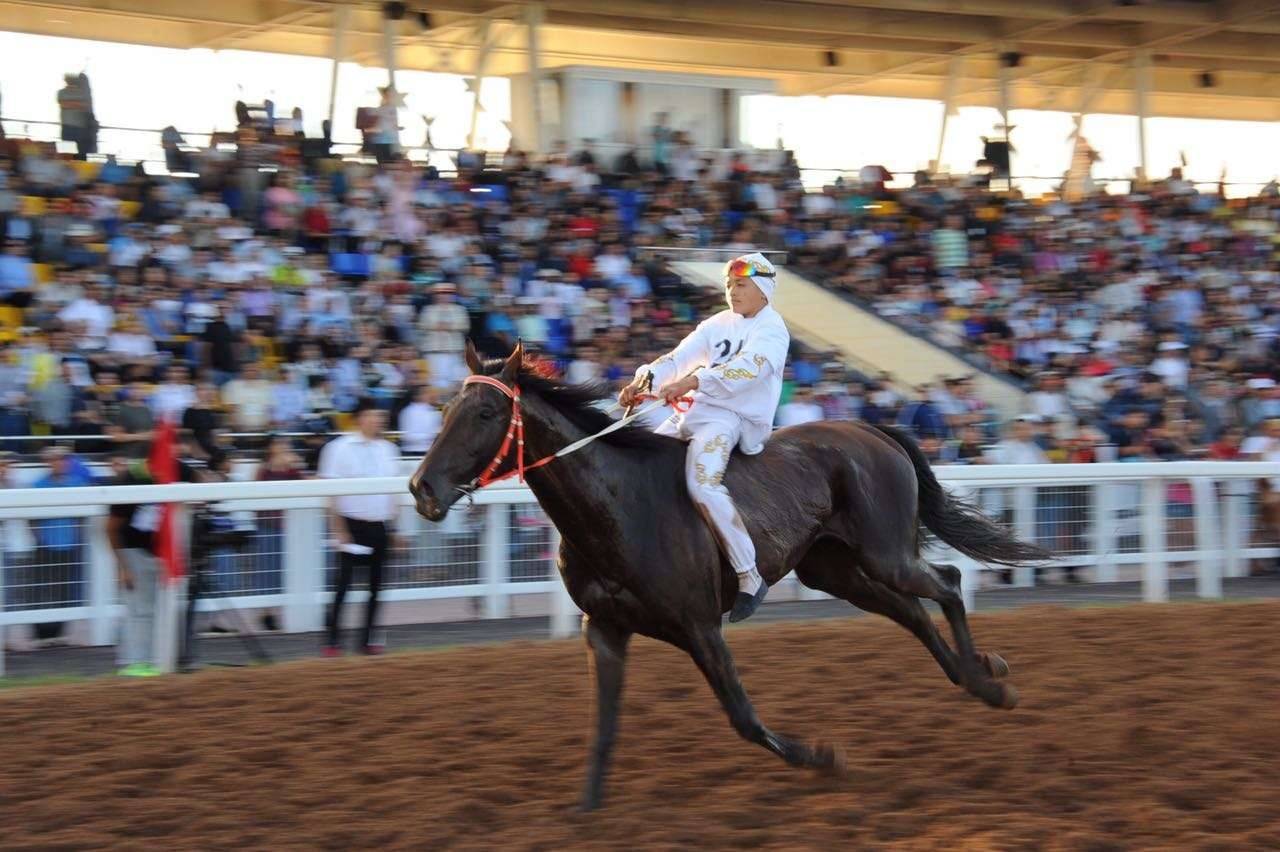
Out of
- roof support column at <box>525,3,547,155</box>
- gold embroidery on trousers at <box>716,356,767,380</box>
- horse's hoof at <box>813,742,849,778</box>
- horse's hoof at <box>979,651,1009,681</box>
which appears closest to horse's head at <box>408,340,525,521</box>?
gold embroidery on trousers at <box>716,356,767,380</box>

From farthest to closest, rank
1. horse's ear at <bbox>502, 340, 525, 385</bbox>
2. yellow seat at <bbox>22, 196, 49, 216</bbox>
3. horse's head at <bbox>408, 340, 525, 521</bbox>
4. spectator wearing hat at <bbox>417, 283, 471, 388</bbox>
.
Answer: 1. spectator wearing hat at <bbox>417, 283, 471, 388</bbox>
2. yellow seat at <bbox>22, 196, 49, 216</bbox>
3. horse's ear at <bbox>502, 340, 525, 385</bbox>
4. horse's head at <bbox>408, 340, 525, 521</bbox>

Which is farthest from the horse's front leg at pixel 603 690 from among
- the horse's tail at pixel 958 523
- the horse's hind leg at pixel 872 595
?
the horse's tail at pixel 958 523

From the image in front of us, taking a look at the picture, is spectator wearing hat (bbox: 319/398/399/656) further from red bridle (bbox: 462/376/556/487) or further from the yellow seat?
the yellow seat

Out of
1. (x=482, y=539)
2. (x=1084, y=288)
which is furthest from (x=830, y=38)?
(x=482, y=539)

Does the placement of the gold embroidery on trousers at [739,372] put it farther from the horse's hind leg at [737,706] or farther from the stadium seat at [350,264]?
the stadium seat at [350,264]

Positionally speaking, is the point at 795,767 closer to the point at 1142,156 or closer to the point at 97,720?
the point at 97,720

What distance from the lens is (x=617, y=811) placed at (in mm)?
5047

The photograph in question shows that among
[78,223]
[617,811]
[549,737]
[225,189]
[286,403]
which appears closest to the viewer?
[617,811]

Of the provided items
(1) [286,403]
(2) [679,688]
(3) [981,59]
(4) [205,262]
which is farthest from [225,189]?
(3) [981,59]

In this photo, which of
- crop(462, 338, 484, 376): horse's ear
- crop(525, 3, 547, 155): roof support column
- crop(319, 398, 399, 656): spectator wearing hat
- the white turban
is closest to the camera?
crop(462, 338, 484, 376): horse's ear

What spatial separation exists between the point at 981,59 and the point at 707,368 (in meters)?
20.8

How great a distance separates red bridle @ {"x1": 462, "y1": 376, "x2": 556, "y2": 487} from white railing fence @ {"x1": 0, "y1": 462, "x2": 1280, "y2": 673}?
5.12 feet

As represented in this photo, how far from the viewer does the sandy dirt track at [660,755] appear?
15.7ft

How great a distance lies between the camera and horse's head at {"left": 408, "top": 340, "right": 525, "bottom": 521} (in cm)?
473
